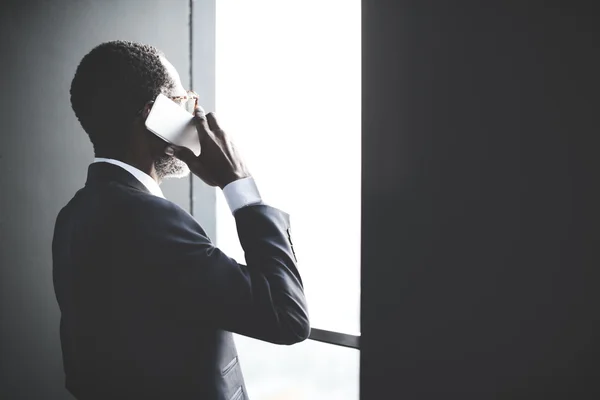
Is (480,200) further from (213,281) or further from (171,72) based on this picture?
(171,72)

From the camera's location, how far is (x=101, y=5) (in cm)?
140

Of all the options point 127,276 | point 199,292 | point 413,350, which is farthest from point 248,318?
point 413,350

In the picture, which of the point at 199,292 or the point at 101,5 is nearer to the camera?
the point at 199,292

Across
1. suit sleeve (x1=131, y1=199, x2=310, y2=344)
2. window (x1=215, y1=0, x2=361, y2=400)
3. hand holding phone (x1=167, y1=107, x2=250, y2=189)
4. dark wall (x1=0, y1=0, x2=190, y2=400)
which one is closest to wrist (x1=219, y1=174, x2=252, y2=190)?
hand holding phone (x1=167, y1=107, x2=250, y2=189)

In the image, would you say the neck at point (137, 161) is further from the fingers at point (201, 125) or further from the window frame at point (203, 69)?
the window frame at point (203, 69)

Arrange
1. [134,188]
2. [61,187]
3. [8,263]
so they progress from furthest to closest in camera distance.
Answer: [61,187] < [8,263] < [134,188]

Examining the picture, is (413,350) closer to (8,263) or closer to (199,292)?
(199,292)

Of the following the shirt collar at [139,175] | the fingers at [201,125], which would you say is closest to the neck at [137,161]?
the shirt collar at [139,175]

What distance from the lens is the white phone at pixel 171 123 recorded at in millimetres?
833

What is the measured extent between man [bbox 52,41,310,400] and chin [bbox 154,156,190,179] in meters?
0.09

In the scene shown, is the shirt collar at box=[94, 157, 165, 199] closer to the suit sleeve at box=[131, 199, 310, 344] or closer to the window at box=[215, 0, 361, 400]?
the suit sleeve at box=[131, 199, 310, 344]

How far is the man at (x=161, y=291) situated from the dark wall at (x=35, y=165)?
55 cm

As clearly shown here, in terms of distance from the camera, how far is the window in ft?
4.23

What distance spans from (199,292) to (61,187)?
0.88m
